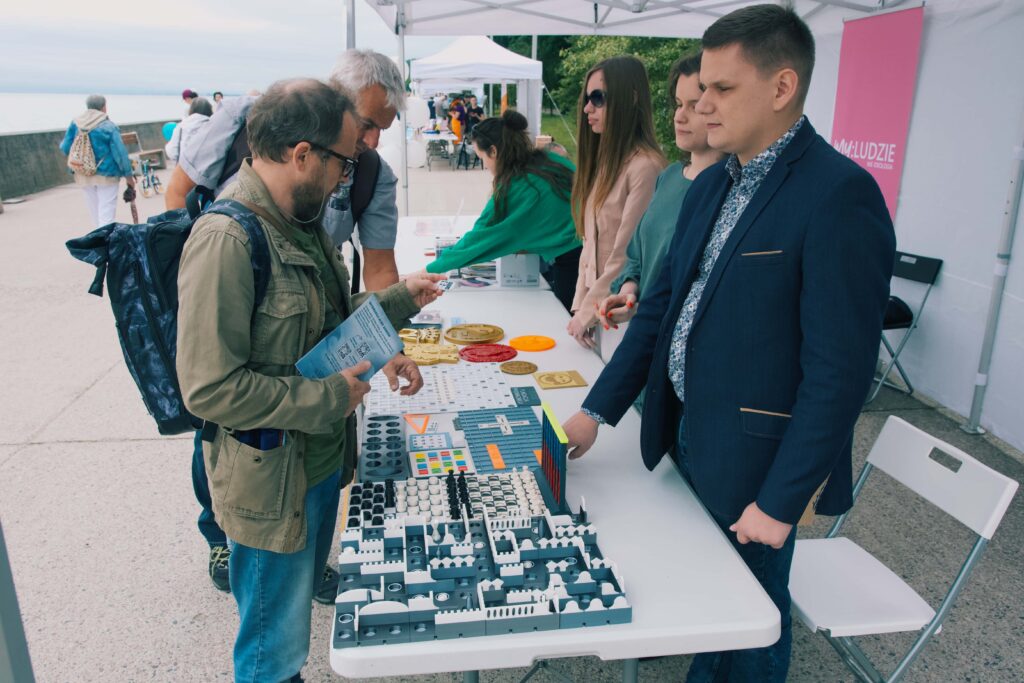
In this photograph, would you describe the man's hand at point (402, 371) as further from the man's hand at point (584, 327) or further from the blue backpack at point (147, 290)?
the man's hand at point (584, 327)

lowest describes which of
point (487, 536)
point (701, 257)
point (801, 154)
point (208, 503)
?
point (208, 503)

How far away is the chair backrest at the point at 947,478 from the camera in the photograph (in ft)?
5.66

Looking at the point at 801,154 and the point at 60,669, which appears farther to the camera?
the point at 60,669

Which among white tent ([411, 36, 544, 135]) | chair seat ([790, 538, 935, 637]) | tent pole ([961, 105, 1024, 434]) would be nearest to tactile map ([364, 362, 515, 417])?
chair seat ([790, 538, 935, 637])

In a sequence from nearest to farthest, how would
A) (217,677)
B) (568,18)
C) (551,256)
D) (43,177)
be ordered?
(217,677) < (551,256) < (568,18) < (43,177)

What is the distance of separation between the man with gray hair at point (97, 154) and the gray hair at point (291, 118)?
7.58 m

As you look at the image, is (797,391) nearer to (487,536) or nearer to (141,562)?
(487,536)

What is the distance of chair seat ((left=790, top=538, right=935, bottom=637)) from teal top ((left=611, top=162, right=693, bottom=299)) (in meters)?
0.89

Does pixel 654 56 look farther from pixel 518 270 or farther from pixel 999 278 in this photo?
pixel 518 270

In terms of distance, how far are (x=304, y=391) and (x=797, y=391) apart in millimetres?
917

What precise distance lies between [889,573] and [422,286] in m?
1.49

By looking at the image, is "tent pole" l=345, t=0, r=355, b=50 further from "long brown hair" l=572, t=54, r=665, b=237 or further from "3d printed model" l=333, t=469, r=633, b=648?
"3d printed model" l=333, t=469, r=633, b=648

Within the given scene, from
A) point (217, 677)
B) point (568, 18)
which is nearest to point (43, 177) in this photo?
point (568, 18)

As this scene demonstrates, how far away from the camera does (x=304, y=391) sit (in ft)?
4.58
